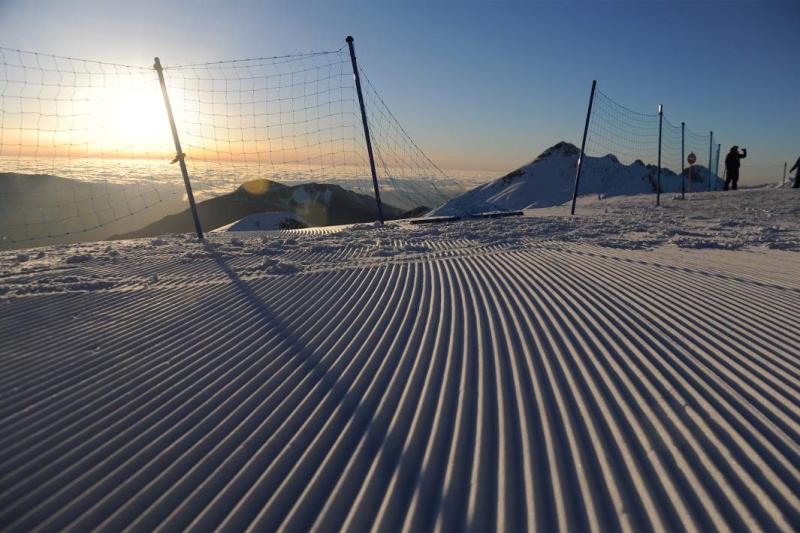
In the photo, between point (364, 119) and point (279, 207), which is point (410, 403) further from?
point (279, 207)

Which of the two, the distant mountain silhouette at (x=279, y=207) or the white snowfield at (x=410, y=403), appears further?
the distant mountain silhouette at (x=279, y=207)

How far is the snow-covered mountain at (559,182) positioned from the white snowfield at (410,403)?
33061 millimetres

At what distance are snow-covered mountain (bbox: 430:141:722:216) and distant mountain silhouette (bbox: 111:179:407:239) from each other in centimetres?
2885

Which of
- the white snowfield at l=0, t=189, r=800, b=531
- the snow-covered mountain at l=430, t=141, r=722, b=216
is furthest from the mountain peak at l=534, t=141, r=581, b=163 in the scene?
the white snowfield at l=0, t=189, r=800, b=531

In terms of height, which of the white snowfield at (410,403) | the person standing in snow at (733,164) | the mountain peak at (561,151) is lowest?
the white snowfield at (410,403)

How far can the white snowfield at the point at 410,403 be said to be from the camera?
1.93 metres

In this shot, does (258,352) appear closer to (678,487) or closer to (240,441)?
(240,441)

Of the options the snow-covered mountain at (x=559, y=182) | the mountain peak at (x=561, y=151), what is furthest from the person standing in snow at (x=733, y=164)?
the mountain peak at (x=561, y=151)

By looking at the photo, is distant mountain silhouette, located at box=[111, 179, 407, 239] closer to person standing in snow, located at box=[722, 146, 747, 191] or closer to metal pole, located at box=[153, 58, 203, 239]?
person standing in snow, located at box=[722, 146, 747, 191]

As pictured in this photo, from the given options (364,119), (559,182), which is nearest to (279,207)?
(559,182)

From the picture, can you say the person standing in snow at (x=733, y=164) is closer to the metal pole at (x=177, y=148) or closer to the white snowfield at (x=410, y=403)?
the white snowfield at (x=410, y=403)

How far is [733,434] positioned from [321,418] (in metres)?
2.33

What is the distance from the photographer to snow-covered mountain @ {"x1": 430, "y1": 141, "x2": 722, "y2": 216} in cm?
3897

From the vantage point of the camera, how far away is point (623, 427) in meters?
2.36
